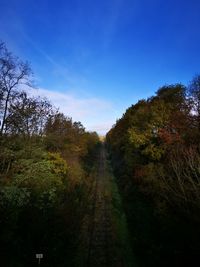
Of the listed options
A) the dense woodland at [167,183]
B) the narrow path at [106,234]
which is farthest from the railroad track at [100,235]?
the dense woodland at [167,183]

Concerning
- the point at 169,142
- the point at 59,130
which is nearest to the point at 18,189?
the point at 169,142

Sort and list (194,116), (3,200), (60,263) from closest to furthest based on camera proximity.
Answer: (60,263)
(3,200)
(194,116)

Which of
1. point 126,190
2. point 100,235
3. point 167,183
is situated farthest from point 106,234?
point 126,190

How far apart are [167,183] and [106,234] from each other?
6259 millimetres

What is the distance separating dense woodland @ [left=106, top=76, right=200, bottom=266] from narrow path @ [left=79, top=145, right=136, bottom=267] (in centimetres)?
87

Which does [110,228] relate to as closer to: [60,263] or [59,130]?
[60,263]

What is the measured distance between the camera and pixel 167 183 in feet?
59.7

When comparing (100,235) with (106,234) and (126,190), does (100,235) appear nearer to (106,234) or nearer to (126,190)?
(106,234)

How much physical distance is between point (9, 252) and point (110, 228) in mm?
9712

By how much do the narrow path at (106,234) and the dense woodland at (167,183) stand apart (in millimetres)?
866

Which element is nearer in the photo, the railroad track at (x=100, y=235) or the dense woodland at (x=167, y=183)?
the dense woodland at (x=167, y=183)

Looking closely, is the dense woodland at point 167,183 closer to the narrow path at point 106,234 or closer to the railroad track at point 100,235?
the narrow path at point 106,234

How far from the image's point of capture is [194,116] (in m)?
26.9

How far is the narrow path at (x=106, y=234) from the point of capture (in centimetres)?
1659
